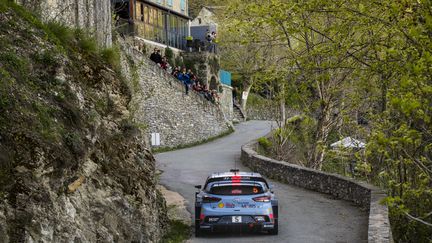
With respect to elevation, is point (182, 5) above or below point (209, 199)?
above

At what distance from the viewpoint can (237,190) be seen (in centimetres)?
1608

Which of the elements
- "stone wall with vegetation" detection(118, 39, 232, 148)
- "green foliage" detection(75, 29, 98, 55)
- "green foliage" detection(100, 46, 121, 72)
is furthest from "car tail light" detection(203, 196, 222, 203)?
"stone wall with vegetation" detection(118, 39, 232, 148)

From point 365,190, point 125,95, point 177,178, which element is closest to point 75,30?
point 125,95

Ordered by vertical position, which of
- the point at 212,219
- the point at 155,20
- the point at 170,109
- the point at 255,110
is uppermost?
the point at 155,20

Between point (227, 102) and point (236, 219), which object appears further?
point (227, 102)

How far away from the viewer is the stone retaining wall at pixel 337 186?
13922 millimetres

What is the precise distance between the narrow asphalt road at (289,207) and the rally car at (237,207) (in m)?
0.36

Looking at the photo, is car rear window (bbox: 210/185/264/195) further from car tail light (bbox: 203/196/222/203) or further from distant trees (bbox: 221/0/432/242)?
distant trees (bbox: 221/0/432/242)

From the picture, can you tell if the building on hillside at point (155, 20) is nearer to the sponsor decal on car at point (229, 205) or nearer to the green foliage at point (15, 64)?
the sponsor decal on car at point (229, 205)

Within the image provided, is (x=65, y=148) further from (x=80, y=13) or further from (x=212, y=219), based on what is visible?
(x=80, y=13)

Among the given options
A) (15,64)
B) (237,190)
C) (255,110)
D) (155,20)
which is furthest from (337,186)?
(255,110)

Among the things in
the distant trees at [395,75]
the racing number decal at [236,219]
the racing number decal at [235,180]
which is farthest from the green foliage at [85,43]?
the distant trees at [395,75]

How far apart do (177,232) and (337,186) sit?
25.7ft

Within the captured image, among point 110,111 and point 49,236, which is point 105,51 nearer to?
point 110,111
